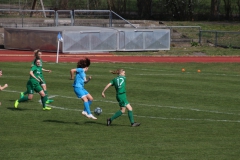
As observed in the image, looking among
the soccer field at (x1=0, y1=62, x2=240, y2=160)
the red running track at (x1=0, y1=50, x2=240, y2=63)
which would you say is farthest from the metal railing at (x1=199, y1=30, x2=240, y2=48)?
the soccer field at (x1=0, y1=62, x2=240, y2=160)

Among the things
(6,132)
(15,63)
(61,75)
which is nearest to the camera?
(6,132)

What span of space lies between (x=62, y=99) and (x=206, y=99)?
5030mm

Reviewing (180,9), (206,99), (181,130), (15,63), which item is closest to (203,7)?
(180,9)

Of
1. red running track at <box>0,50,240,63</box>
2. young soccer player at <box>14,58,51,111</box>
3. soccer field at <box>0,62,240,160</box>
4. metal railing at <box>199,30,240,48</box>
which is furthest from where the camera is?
metal railing at <box>199,30,240,48</box>

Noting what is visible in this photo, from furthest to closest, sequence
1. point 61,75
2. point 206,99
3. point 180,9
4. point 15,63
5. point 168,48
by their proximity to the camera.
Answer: point 180,9
point 168,48
point 15,63
point 61,75
point 206,99

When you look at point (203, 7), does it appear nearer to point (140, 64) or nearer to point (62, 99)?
point (140, 64)

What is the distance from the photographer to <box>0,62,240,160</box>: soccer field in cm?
1347

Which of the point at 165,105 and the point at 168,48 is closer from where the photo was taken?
the point at 165,105

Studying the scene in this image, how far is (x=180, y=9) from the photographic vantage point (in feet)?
205

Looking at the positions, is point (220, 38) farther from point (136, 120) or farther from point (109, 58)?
point (136, 120)

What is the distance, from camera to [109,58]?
129 ft

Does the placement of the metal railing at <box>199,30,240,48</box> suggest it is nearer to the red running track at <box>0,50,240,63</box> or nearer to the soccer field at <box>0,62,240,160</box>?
the red running track at <box>0,50,240,63</box>

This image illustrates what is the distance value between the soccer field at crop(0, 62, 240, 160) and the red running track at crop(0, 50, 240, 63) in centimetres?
763

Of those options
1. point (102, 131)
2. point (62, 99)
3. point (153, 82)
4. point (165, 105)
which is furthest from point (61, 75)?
point (102, 131)
